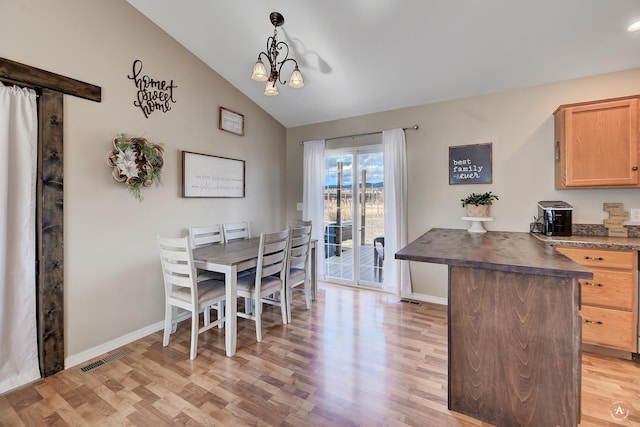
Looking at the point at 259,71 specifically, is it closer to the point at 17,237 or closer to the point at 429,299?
the point at 17,237

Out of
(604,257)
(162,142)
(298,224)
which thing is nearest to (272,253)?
(298,224)

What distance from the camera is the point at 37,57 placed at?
2.03 m

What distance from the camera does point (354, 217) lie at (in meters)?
4.14

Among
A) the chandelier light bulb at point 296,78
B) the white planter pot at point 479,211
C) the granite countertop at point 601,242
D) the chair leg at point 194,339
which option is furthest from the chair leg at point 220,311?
the granite countertop at point 601,242

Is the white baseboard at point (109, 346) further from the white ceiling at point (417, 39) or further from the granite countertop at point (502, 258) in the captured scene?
the white ceiling at point (417, 39)

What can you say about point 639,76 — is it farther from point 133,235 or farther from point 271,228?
point 133,235

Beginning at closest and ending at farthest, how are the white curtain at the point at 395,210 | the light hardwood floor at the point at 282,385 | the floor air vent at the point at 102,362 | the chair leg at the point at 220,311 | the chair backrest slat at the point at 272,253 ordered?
the light hardwood floor at the point at 282,385
the floor air vent at the point at 102,362
the chair backrest slat at the point at 272,253
the chair leg at the point at 220,311
the white curtain at the point at 395,210

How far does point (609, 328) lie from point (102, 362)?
4.12 meters

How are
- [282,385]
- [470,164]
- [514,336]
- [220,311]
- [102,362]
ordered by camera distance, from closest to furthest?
[514,336]
[282,385]
[102,362]
[220,311]
[470,164]

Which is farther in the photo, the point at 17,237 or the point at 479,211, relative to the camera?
the point at 479,211

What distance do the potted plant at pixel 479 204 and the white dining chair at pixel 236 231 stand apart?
2.67 meters

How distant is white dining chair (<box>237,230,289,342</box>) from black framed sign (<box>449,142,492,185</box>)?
2150mm

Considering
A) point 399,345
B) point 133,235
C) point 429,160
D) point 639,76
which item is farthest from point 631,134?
point 133,235

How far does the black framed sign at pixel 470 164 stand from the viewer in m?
3.20
